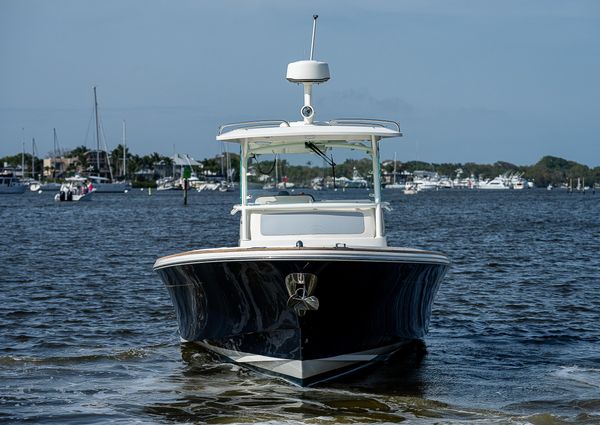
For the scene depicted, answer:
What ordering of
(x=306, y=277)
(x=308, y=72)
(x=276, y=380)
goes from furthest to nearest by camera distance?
(x=308, y=72) < (x=276, y=380) < (x=306, y=277)

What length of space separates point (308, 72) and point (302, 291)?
3829mm

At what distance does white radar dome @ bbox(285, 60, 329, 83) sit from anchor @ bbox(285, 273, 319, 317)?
3.69 meters

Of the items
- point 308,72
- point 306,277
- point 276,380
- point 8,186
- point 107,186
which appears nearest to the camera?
point 306,277

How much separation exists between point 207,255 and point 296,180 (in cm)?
274

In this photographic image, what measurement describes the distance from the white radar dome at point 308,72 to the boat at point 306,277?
16 millimetres

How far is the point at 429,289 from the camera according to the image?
571 inches

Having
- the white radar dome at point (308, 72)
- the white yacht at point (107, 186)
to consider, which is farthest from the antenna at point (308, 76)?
the white yacht at point (107, 186)

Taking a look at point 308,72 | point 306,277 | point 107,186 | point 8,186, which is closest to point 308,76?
point 308,72

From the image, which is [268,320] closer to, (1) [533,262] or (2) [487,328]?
(2) [487,328]

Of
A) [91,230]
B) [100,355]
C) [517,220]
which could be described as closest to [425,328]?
[100,355]

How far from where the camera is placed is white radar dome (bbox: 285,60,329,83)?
49.4 ft

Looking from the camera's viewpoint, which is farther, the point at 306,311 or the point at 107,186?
the point at 107,186

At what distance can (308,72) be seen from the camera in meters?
15.0

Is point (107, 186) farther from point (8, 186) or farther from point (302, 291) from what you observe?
point (302, 291)
